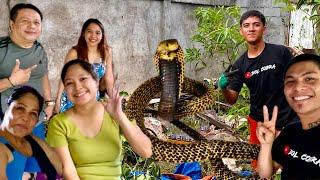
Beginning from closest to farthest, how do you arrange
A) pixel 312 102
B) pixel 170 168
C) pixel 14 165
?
pixel 14 165
pixel 312 102
pixel 170 168

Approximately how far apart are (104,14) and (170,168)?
345 cm

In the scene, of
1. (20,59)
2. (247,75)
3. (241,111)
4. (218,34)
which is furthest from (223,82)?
(218,34)

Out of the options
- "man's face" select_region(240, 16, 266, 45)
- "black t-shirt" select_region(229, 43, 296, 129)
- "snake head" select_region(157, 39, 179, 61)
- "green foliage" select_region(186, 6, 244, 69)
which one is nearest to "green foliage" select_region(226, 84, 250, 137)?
"green foliage" select_region(186, 6, 244, 69)

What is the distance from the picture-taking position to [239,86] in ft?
12.0

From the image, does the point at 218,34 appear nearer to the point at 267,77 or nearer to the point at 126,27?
the point at 126,27

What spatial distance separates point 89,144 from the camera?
2.07 meters

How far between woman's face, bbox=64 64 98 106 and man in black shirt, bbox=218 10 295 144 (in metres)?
1.59

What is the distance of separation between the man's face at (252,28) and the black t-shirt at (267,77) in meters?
0.17

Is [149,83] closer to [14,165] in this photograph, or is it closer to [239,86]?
[239,86]

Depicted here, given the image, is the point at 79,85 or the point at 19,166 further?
the point at 79,85

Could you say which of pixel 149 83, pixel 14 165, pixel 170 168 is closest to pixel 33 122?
pixel 14 165

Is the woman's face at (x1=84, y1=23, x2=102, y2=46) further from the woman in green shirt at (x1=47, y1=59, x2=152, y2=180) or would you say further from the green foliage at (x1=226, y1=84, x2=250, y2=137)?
the green foliage at (x1=226, y1=84, x2=250, y2=137)

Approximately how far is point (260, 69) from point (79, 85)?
1.91 m

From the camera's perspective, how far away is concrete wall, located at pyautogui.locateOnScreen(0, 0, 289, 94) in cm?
707
